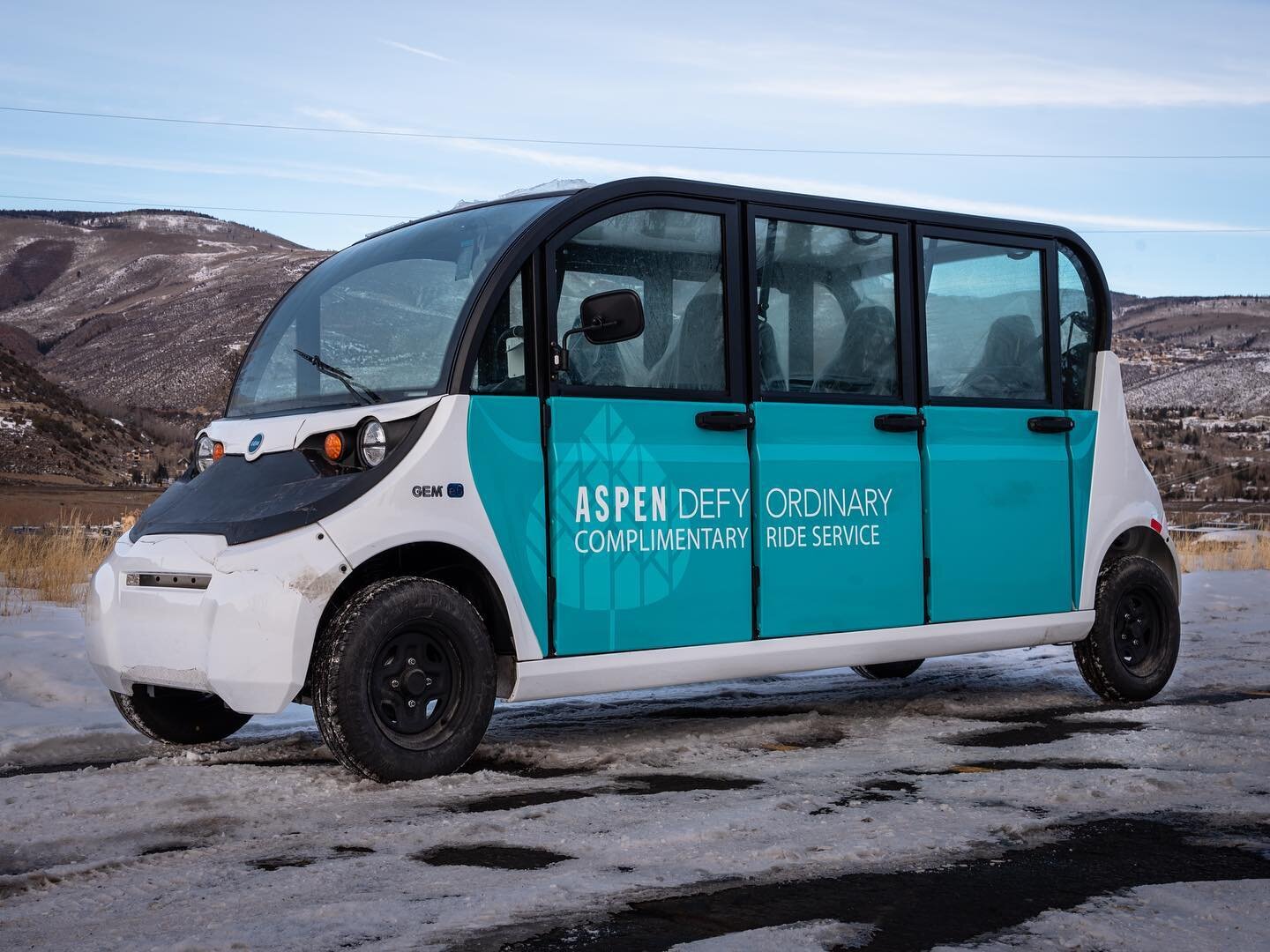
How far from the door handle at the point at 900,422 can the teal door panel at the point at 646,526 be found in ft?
2.94

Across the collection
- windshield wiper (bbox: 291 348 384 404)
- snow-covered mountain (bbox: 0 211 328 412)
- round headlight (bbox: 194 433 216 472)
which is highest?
snow-covered mountain (bbox: 0 211 328 412)

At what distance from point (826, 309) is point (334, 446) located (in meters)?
2.65

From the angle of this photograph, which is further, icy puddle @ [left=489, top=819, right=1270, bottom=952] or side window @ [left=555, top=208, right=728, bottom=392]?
side window @ [left=555, top=208, right=728, bottom=392]

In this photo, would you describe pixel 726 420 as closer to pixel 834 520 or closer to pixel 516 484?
pixel 834 520

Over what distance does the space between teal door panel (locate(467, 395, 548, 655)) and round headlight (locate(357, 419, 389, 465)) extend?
13.7 inches

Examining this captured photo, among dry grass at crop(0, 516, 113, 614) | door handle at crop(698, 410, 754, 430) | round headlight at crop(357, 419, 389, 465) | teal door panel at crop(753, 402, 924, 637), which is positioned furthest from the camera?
dry grass at crop(0, 516, 113, 614)

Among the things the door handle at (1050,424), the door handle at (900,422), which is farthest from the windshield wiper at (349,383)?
the door handle at (1050,424)

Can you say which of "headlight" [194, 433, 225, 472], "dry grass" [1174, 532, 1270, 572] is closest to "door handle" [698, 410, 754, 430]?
"headlight" [194, 433, 225, 472]

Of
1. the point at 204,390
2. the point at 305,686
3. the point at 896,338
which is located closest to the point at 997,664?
the point at 896,338

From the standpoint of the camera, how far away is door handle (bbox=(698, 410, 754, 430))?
6492 millimetres

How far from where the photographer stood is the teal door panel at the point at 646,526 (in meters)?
6.05

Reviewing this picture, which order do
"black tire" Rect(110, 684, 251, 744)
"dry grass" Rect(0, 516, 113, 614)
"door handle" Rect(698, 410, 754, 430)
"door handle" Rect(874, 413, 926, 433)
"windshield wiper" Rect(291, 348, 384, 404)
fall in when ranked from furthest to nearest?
"dry grass" Rect(0, 516, 113, 614), "door handle" Rect(874, 413, 926, 433), "door handle" Rect(698, 410, 754, 430), "black tire" Rect(110, 684, 251, 744), "windshield wiper" Rect(291, 348, 384, 404)

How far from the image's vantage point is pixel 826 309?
7141 millimetres

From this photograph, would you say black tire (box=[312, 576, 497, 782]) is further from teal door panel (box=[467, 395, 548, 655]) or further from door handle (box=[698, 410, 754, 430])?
door handle (box=[698, 410, 754, 430])
